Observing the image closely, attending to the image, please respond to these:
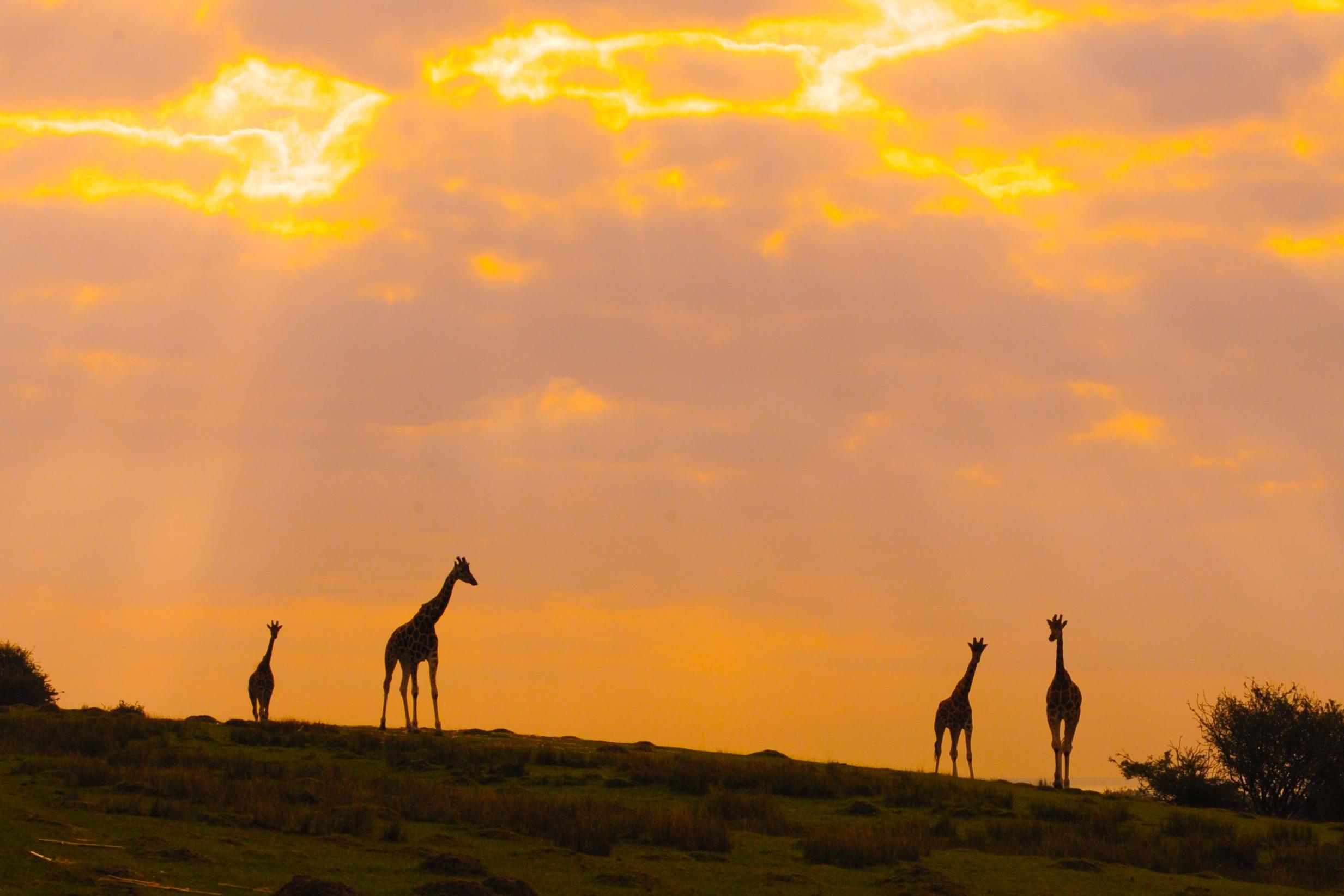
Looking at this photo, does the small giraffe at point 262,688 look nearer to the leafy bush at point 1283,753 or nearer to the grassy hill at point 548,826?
the grassy hill at point 548,826

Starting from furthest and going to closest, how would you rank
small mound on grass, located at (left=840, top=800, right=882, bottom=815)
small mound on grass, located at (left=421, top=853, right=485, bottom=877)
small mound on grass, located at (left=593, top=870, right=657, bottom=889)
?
small mound on grass, located at (left=840, top=800, right=882, bottom=815) < small mound on grass, located at (left=593, top=870, right=657, bottom=889) < small mound on grass, located at (left=421, top=853, right=485, bottom=877)

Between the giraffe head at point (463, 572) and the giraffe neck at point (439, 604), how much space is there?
0.12 meters

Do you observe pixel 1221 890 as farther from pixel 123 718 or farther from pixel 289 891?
pixel 123 718

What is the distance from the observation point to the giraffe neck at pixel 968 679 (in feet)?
148

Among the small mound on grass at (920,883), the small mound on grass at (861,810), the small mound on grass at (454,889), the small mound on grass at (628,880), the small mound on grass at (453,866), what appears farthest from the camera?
the small mound on grass at (861,810)

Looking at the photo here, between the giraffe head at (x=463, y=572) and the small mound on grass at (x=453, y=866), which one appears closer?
the small mound on grass at (x=453, y=866)

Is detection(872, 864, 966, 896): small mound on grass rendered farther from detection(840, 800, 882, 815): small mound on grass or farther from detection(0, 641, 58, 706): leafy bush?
detection(0, 641, 58, 706): leafy bush

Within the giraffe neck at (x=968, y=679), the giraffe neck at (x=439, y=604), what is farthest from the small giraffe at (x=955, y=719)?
the giraffe neck at (x=439, y=604)

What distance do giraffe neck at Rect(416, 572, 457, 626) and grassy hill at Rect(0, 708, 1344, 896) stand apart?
8123mm

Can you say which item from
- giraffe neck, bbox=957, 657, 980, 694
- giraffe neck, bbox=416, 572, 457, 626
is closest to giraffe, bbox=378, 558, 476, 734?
giraffe neck, bbox=416, 572, 457, 626

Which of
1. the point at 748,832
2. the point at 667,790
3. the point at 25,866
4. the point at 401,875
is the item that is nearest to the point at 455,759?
the point at 667,790

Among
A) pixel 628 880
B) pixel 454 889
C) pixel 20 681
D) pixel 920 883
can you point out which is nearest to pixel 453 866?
pixel 454 889

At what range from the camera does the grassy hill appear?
20.7 m

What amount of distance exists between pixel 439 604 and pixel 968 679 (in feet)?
58.8
